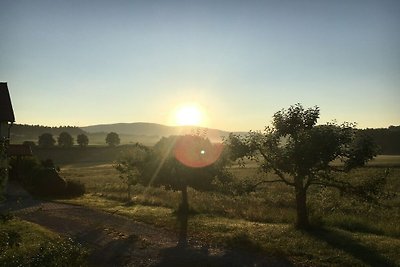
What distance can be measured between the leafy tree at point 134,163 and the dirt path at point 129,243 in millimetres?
5893

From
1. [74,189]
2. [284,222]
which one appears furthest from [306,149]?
[74,189]

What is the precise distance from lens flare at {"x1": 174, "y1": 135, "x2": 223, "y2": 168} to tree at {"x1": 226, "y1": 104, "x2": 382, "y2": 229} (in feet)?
20.4

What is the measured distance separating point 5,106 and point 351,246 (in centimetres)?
3906

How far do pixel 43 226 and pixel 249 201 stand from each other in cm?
2054

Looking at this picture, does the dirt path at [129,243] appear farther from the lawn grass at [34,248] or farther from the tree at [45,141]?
the tree at [45,141]

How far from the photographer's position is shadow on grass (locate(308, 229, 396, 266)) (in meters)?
19.1

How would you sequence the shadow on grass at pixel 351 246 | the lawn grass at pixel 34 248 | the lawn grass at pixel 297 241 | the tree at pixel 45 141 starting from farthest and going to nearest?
the tree at pixel 45 141 < the lawn grass at pixel 297 241 < the shadow on grass at pixel 351 246 < the lawn grass at pixel 34 248

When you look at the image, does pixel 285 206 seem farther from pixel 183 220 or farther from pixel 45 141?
pixel 45 141

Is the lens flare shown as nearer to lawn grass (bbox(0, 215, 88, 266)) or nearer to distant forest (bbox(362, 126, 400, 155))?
lawn grass (bbox(0, 215, 88, 266))

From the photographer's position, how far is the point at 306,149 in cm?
2412

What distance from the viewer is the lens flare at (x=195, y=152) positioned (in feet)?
113

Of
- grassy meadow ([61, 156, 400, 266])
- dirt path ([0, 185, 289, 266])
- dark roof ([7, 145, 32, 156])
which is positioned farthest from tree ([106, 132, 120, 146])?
dirt path ([0, 185, 289, 266])

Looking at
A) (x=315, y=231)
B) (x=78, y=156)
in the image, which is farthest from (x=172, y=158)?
(x=78, y=156)

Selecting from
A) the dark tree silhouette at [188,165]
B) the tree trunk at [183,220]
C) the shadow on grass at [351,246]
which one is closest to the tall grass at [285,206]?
the tree trunk at [183,220]
